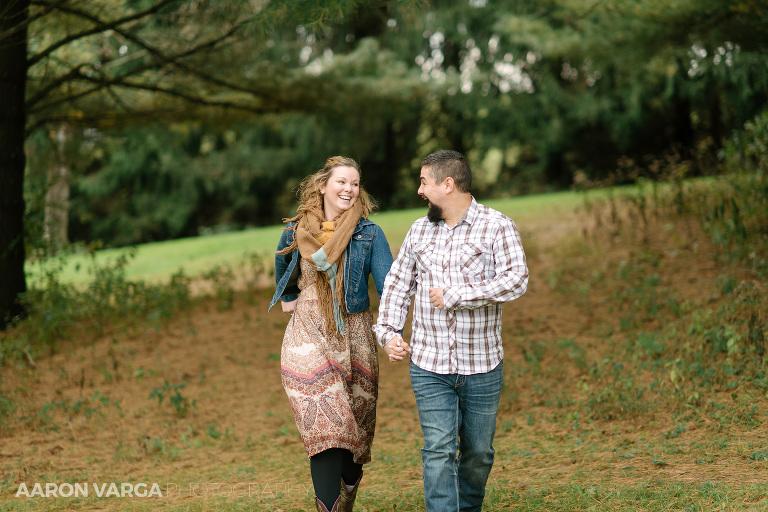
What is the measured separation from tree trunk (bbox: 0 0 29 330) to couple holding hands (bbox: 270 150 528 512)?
224 inches

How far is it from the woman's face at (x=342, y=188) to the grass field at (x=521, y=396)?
1763 mm

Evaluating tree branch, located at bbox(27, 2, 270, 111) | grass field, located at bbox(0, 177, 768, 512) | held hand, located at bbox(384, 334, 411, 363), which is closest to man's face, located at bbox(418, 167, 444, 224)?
held hand, located at bbox(384, 334, 411, 363)

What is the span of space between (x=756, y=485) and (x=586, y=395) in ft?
6.95

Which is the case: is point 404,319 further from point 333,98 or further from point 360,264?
point 333,98

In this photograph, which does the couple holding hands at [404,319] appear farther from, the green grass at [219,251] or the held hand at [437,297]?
the green grass at [219,251]

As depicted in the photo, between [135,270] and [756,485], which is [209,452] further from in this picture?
[135,270]

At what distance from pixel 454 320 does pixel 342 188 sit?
2.94 ft

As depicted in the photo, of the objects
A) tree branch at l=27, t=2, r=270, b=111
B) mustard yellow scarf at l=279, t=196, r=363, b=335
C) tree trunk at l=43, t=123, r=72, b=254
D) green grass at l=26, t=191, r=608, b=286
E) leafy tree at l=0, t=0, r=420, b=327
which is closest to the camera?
mustard yellow scarf at l=279, t=196, r=363, b=335

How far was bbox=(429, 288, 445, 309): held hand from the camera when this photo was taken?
10.1 ft

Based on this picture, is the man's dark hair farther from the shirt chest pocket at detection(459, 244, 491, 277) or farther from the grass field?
the grass field

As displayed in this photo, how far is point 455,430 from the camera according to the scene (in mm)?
3219

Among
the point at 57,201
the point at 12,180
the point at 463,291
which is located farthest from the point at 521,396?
the point at 57,201

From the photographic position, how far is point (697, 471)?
4.13 m

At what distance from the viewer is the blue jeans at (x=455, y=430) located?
124 inches
